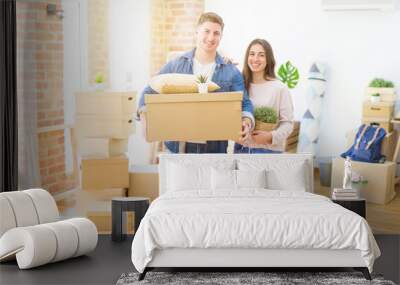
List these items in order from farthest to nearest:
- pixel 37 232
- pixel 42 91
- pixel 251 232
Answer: pixel 42 91, pixel 37 232, pixel 251 232

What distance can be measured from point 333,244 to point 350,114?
2.50 meters

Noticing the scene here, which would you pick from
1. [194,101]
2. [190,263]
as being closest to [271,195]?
[190,263]

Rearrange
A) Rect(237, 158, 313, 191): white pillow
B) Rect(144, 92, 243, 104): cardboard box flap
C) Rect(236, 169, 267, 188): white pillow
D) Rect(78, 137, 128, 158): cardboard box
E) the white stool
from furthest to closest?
Rect(78, 137, 128, 158): cardboard box, Rect(144, 92, 243, 104): cardboard box flap, Rect(237, 158, 313, 191): white pillow, Rect(236, 169, 267, 188): white pillow, the white stool

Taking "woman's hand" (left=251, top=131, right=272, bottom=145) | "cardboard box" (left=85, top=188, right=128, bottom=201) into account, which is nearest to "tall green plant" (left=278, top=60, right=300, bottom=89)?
"woman's hand" (left=251, top=131, right=272, bottom=145)

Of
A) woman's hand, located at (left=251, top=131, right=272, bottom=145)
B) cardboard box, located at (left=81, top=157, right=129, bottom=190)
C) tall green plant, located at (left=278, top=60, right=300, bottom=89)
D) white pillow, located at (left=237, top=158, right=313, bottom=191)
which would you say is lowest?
cardboard box, located at (left=81, top=157, right=129, bottom=190)

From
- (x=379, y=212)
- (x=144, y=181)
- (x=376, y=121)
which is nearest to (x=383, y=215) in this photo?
(x=379, y=212)

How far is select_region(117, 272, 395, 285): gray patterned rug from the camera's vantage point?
17.3 feet

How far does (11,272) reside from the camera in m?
5.57

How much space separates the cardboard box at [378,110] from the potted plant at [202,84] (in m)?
1.64

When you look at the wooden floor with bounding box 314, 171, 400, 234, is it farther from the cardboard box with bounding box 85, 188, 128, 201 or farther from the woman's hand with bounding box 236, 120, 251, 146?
the cardboard box with bounding box 85, 188, 128, 201

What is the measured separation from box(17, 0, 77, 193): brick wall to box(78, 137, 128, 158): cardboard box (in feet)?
0.86

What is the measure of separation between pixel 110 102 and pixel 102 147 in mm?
468

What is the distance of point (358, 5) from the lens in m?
7.27

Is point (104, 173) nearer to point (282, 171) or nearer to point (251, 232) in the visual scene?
point (282, 171)
